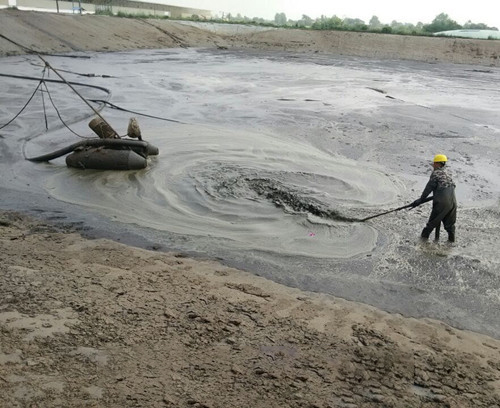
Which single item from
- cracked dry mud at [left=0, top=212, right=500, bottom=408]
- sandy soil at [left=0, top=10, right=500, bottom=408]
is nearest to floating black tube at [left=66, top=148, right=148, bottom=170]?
sandy soil at [left=0, top=10, right=500, bottom=408]

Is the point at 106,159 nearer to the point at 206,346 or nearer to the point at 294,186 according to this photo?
the point at 294,186

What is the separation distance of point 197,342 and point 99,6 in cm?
5260

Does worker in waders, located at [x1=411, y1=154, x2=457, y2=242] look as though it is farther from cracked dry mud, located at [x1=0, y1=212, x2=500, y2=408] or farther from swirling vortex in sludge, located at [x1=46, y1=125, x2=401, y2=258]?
cracked dry mud, located at [x1=0, y1=212, x2=500, y2=408]

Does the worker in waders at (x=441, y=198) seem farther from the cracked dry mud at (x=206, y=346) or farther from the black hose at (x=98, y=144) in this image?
the black hose at (x=98, y=144)

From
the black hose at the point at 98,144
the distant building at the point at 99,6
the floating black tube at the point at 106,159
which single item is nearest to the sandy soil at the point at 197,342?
the floating black tube at the point at 106,159

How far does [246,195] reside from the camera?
26.4ft

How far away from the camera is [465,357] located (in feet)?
14.4

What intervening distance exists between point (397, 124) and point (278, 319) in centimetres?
1073

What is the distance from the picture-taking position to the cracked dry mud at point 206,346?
11.5 feet

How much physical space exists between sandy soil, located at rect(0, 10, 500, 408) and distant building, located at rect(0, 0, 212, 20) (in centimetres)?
3756

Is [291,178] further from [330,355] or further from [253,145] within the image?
[330,355]

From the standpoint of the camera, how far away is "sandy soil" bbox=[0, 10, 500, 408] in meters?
3.52

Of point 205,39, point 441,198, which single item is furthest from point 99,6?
point 441,198

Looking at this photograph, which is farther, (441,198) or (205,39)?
(205,39)
